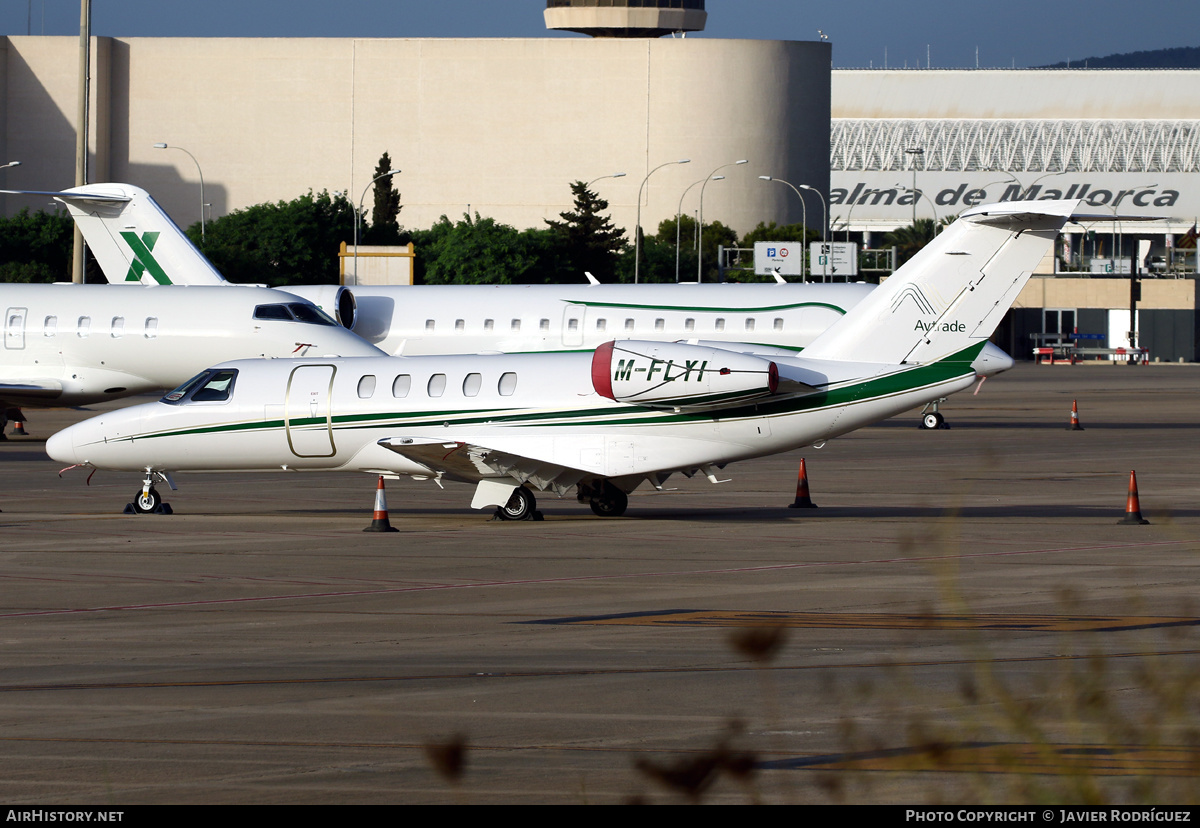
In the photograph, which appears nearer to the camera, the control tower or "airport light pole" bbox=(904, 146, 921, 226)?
"airport light pole" bbox=(904, 146, 921, 226)

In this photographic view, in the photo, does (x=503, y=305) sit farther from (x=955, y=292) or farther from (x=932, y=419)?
(x=955, y=292)

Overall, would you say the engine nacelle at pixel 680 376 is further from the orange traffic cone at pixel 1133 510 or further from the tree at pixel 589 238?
the tree at pixel 589 238

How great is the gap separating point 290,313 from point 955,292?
1652cm

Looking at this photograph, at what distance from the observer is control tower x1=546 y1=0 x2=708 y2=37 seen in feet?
425

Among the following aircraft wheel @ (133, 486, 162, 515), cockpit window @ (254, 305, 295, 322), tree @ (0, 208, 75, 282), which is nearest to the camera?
aircraft wheel @ (133, 486, 162, 515)

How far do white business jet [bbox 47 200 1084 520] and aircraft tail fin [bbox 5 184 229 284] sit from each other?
17798 millimetres

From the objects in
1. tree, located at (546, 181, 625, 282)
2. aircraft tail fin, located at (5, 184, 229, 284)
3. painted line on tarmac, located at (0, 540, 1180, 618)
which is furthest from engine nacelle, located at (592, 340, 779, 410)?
tree, located at (546, 181, 625, 282)

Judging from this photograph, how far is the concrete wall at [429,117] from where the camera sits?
391 ft

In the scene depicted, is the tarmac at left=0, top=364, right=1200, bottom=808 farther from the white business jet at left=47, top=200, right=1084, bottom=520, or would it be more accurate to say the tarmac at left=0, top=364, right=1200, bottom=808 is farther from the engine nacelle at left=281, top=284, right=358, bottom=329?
the engine nacelle at left=281, top=284, right=358, bottom=329

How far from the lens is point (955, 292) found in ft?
63.1

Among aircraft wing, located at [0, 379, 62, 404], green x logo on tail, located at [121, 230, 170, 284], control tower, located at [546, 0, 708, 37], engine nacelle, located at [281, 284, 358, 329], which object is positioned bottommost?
aircraft wing, located at [0, 379, 62, 404]

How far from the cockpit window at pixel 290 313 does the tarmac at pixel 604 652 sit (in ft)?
28.8

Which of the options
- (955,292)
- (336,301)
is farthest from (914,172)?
(955,292)

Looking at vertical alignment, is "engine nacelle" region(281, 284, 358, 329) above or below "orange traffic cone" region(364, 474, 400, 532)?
above
